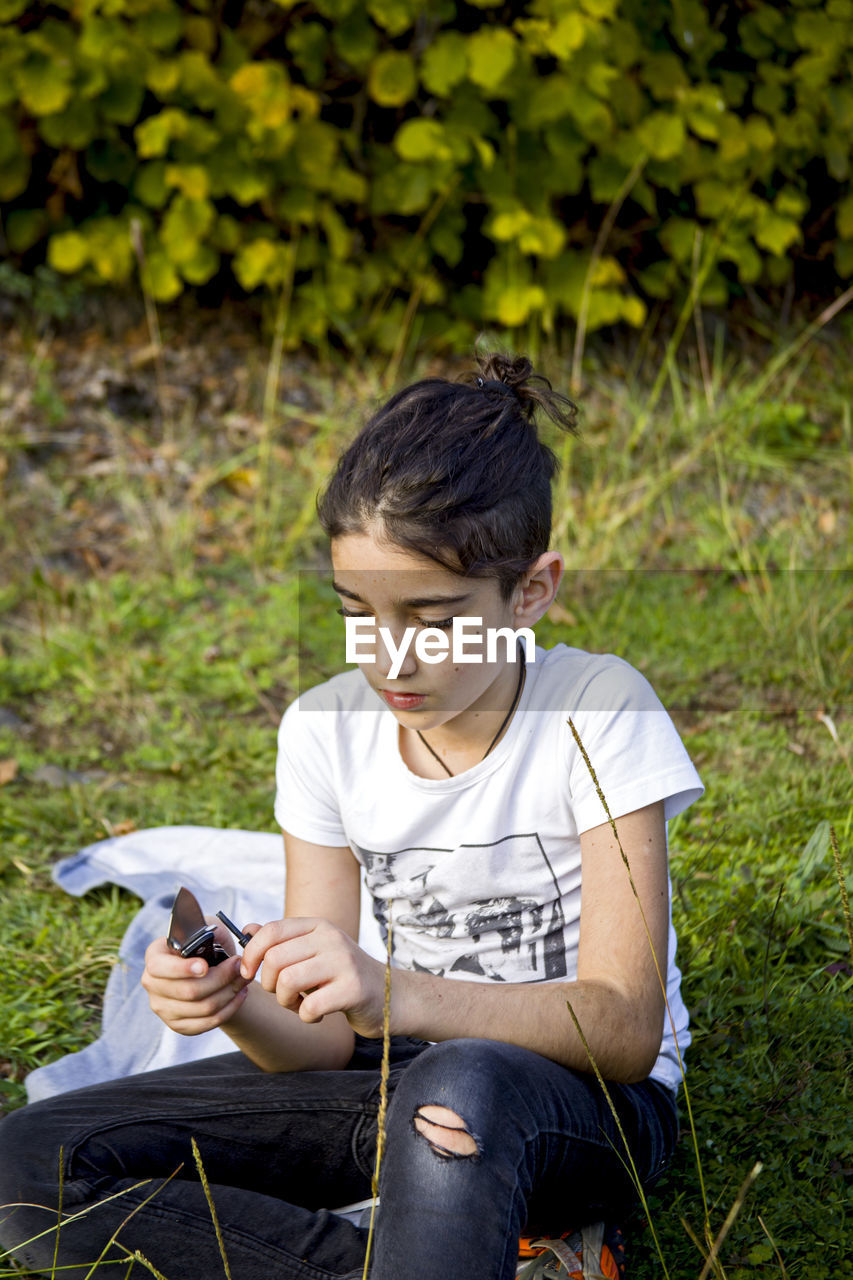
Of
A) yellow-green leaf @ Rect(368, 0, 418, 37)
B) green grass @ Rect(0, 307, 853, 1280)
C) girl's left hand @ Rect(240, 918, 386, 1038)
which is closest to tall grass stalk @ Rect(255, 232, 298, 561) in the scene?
green grass @ Rect(0, 307, 853, 1280)

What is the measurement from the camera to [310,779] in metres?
1.91

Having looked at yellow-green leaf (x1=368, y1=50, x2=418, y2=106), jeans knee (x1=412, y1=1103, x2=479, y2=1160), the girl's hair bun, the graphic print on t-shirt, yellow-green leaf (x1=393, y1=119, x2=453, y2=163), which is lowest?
the graphic print on t-shirt

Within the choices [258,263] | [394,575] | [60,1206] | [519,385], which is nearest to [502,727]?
[394,575]

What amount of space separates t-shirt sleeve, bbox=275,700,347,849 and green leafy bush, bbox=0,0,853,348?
2.67m

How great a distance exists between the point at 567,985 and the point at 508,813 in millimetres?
301

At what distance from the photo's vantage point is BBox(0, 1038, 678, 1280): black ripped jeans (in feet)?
4.37

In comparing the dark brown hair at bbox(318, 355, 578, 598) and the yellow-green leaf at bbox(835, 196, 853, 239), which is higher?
the dark brown hair at bbox(318, 355, 578, 598)

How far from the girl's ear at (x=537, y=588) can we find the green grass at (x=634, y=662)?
2.22 feet

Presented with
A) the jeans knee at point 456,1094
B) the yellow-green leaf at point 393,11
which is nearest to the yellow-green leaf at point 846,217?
the yellow-green leaf at point 393,11

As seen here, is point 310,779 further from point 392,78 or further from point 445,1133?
point 392,78

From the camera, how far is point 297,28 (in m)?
4.30

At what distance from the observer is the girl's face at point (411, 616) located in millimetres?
1660

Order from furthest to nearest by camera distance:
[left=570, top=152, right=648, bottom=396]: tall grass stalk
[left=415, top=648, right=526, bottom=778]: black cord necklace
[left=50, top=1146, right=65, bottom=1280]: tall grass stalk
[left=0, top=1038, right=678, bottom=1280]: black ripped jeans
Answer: [left=570, top=152, right=648, bottom=396]: tall grass stalk → [left=415, top=648, right=526, bottom=778]: black cord necklace → [left=50, top=1146, right=65, bottom=1280]: tall grass stalk → [left=0, top=1038, right=678, bottom=1280]: black ripped jeans

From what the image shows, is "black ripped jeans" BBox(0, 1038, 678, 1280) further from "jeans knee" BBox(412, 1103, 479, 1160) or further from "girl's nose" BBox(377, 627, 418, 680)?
"girl's nose" BBox(377, 627, 418, 680)
